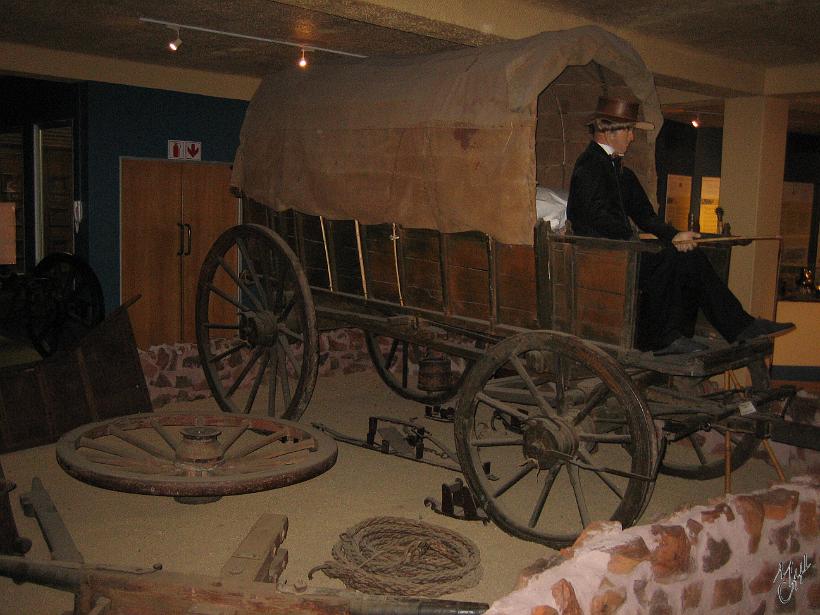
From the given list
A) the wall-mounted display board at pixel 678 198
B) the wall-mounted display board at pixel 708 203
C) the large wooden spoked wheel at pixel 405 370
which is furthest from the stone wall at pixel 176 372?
the wall-mounted display board at pixel 708 203

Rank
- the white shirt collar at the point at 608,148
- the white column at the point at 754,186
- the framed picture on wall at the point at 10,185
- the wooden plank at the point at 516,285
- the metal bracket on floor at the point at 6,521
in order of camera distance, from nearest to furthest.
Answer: the metal bracket on floor at the point at 6,521 → the wooden plank at the point at 516,285 → the white shirt collar at the point at 608,148 → the white column at the point at 754,186 → the framed picture on wall at the point at 10,185

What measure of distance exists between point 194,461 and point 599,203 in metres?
2.34

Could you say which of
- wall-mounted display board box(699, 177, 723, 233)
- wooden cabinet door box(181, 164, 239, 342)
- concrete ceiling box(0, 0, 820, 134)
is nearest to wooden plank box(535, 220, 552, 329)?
concrete ceiling box(0, 0, 820, 134)

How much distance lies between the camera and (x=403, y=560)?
3.94 metres

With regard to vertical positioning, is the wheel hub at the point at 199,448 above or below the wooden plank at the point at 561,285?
below

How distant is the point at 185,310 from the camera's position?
9602mm

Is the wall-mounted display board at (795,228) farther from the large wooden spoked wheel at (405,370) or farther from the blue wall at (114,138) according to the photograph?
the blue wall at (114,138)

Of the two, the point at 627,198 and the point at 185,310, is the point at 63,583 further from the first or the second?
the point at 185,310

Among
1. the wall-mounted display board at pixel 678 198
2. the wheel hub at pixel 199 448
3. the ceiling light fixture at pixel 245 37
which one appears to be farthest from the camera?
the wall-mounted display board at pixel 678 198

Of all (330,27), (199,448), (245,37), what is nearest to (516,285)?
(199,448)

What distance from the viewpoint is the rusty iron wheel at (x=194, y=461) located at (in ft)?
10.9

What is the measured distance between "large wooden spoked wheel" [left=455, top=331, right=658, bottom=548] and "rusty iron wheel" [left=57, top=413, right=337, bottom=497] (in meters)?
0.84

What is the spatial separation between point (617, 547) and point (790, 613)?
97 centimetres
